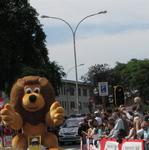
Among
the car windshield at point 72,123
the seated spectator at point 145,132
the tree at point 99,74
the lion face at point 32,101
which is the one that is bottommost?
the seated spectator at point 145,132

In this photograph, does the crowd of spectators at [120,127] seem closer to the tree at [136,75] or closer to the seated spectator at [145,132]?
the seated spectator at [145,132]

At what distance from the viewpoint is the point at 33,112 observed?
19.4 metres

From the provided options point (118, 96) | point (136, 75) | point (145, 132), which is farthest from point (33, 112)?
point (136, 75)

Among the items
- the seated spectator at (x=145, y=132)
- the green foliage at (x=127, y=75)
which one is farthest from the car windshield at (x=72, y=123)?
the green foliage at (x=127, y=75)

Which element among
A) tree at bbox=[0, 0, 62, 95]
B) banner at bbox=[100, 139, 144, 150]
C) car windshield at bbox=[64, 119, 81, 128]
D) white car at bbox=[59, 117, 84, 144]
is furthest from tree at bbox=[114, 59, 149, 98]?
banner at bbox=[100, 139, 144, 150]

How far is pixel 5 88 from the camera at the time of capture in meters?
48.5

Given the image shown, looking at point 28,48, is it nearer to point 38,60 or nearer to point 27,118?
point 38,60

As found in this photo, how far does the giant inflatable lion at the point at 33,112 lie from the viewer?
1908 cm

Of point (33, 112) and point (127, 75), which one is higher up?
point (127, 75)

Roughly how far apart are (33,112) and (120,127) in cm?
285

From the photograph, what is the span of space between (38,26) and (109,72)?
30000mm

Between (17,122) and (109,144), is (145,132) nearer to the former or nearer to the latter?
(109,144)

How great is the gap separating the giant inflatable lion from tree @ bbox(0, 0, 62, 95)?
89.2 feet

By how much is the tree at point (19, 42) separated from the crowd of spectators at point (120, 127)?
2184 centimetres
